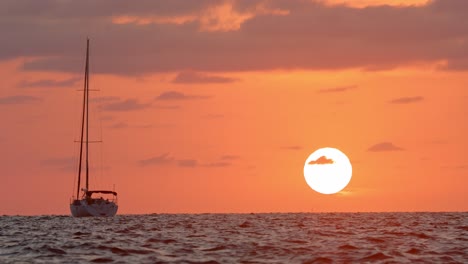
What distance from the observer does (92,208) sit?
145 m

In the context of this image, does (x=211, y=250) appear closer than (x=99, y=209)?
Yes

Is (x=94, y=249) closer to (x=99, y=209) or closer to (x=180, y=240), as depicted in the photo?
(x=180, y=240)

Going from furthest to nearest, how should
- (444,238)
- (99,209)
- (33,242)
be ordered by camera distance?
(99,209)
(444,238)
(33,242)

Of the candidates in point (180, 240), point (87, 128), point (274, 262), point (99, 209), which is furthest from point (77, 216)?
point (274, 262)

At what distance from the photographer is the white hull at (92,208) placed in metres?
145

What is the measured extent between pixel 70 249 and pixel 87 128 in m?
99.0

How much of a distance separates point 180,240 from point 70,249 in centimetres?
1199

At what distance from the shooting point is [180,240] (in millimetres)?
67500

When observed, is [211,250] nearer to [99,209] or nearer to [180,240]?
[180,240]

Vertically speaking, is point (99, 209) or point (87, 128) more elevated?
point (87, 128)

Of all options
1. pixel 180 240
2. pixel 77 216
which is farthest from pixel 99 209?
pixel 180 240

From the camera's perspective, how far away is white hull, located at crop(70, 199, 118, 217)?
145375mm

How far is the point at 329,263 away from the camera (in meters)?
48.8

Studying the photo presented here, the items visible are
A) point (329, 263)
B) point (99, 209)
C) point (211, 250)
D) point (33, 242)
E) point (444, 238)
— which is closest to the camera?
point (329, 263)
